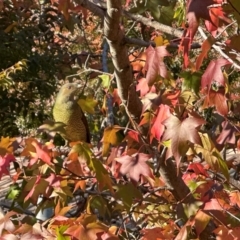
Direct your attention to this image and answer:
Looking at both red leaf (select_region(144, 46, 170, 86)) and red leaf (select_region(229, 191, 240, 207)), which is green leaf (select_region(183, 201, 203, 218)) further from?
red leaf (select_region(144, 46, 170, 86))

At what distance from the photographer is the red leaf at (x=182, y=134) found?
47.1 inches

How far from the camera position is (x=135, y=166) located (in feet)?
4.71

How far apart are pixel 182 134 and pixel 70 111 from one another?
116 cm

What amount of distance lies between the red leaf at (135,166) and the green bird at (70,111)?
0.75 meters

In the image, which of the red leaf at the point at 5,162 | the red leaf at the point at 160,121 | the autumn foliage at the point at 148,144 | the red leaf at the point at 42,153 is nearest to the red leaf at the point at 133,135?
the autumn foliage at the point at 148,144

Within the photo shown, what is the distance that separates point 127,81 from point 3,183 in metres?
2.98

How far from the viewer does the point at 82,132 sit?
246 centimetres

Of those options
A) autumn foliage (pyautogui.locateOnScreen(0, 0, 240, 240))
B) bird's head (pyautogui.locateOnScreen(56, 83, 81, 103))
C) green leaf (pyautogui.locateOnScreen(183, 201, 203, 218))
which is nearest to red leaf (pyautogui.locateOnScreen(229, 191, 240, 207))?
autumn foliage (pyautogui.locateOnScreen(0, 0, 240, 240))

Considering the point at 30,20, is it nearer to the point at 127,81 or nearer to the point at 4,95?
the point at 4,95

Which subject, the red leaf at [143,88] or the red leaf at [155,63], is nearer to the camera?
the red leaf at [155,63]

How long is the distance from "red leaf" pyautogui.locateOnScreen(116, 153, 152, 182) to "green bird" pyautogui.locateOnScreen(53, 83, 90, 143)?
75 centimetres

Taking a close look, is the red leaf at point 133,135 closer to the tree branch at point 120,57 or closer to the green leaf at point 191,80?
the tree branch at point 120,57

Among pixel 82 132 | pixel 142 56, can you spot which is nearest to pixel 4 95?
pixel 82 132

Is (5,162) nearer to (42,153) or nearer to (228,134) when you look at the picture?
(42,153)
